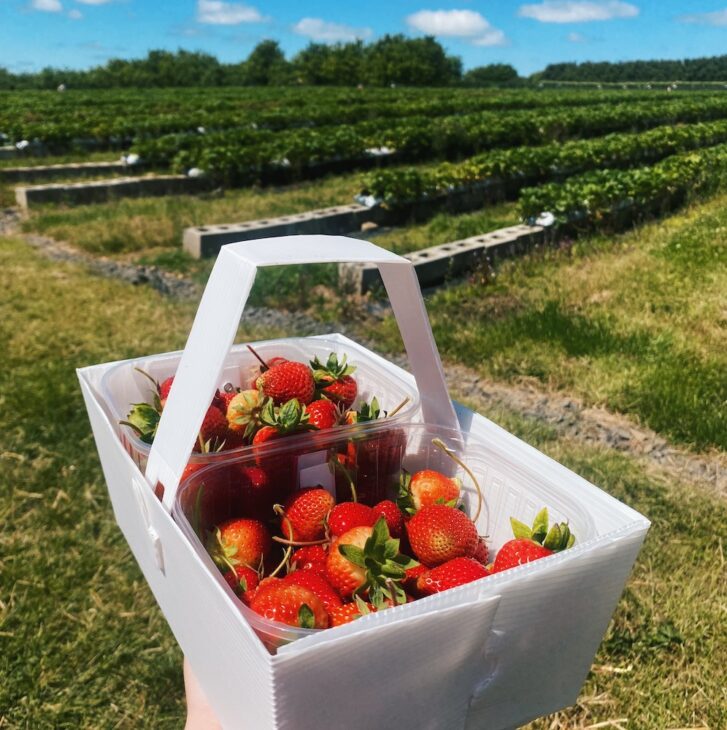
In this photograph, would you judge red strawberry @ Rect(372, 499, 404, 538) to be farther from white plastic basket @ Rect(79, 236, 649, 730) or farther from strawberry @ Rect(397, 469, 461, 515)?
white plastic basket @ Rect(79, 236, 649, 730)

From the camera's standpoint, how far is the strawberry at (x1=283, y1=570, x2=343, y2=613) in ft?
3.09

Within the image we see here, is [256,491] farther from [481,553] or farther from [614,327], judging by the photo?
[614,327]

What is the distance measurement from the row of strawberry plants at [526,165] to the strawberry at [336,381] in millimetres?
6942

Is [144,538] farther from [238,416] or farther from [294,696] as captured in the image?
[294,696]

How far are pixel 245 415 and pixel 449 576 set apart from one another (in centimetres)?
50

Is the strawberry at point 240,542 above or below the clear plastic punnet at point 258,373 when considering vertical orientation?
below

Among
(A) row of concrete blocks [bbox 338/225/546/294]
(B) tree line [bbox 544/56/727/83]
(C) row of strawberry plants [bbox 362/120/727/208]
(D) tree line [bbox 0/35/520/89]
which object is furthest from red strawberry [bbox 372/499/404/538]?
(B) tree line [bbox 544/56/727/83]

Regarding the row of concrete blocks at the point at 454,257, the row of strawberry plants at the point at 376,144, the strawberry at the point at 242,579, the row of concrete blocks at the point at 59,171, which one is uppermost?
the row of strawberry plants at the point at 376,144

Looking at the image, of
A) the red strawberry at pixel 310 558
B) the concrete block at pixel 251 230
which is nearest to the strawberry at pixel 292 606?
the red strawberry at pixel 310 558

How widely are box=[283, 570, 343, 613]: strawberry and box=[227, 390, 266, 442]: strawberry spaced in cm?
33

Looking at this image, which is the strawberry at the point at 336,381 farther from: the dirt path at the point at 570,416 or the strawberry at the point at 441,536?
the dirt path at the point at 570,416

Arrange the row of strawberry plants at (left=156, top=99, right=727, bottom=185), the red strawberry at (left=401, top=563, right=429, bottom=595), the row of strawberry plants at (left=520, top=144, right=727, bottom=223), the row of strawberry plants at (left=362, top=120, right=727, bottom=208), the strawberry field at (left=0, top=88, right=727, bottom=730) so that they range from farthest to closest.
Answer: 1. the row of strawberry plants at (left=156, top=99, right=727, bottom=185)
2. the row of strawberry plants at (left=362, top=120, right=727, bottom=208)
3. the row of strawberry plants at (left=520, top=144, right=727, bottom=223)
4. the strawberry field at (left=0, top=88, right=727, bottom=730)
5. the red strawberry at (left=401, top=563, right=429, bottom=595)

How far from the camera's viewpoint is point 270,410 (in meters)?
1.21

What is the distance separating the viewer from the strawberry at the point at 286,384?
4.31 feet
